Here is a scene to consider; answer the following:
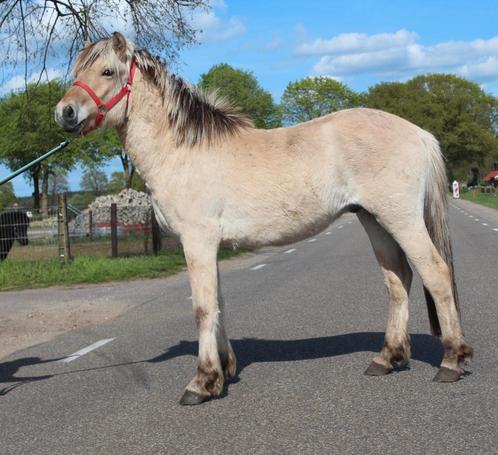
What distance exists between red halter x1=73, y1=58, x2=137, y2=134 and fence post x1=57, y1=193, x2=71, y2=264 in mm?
12387

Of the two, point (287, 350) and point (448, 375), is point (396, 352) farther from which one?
point (287, 350)

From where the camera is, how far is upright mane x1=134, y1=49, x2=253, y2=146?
5699 mm

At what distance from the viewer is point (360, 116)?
5520mm

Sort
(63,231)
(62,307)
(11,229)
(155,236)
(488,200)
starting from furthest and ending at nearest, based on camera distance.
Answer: (488,200) → (155,236) → (11,229) → (63,231) → (62,307)

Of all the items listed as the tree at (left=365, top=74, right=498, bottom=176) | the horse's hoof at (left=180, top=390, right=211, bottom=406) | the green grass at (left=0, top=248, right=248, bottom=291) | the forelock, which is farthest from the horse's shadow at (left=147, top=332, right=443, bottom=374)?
the tree at (left=365, top=74, right=498, bottom=176)

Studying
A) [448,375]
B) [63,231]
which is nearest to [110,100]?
[448,375]

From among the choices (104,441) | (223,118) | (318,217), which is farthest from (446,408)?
(223,118)

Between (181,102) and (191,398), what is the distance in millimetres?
2260

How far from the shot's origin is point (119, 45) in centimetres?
560

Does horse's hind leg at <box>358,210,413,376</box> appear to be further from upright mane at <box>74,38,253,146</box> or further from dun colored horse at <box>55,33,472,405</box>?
upright mane at <box>74,38,253,146</box>

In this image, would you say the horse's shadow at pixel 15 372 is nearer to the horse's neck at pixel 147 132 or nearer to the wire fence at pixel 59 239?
the horse's neck at pixel 147 132

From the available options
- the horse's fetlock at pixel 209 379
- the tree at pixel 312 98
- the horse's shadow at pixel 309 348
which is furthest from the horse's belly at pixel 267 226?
the tree at pixel 312 98

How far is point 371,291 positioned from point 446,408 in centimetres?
598

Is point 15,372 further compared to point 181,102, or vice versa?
point 15,372
